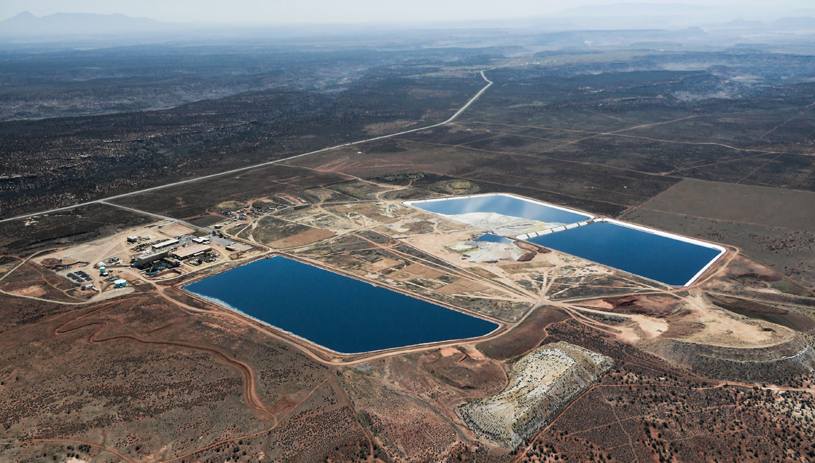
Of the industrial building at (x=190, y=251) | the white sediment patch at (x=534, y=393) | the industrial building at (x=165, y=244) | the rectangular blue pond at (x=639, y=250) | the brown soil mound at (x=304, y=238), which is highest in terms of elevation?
the industrial building at (x=165, y=244)

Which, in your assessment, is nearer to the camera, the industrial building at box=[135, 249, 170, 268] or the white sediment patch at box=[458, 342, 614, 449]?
the white sediment patch at box=[458, 342, 614, 449]

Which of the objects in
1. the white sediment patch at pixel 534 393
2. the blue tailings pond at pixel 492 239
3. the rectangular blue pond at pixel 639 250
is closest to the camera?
the white sediment patch at pixel 534 393

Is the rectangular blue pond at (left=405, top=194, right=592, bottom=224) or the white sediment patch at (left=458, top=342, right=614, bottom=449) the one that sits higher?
the white sediment patch at (left=458, top=342, right=614, bottom=449)

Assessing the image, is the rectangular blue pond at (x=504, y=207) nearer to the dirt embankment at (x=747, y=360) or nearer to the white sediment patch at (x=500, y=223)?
the white sediment patch at (x=500, y=223)

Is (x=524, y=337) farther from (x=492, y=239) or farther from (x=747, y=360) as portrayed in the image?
(x=492, y=239)

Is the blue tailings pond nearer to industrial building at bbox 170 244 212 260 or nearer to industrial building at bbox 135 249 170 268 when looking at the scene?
industrial building at bbox 170 244 212 260

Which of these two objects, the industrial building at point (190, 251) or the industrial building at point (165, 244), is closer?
the industrial building at point (190, 251)

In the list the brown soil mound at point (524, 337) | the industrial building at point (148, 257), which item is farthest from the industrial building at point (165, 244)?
the brown soil mound at point (524, 337)

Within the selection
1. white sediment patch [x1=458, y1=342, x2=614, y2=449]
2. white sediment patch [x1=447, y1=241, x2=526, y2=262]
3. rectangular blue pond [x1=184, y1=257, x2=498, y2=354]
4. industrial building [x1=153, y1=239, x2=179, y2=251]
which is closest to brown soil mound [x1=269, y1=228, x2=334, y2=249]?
rectangular blue pond [x1=184, y1=257, x2=498, y2=354]
